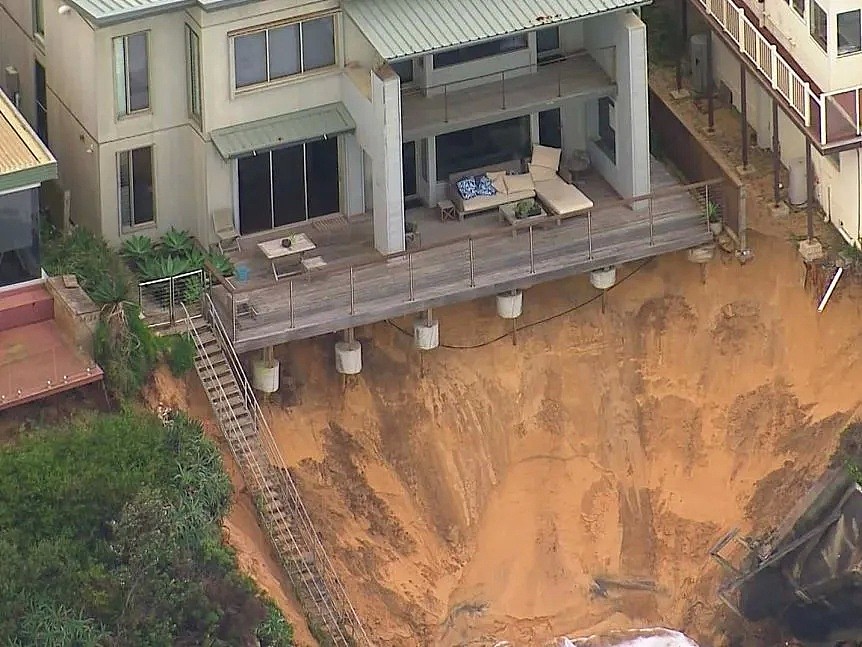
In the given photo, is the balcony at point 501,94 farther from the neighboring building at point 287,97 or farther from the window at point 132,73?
the window at point 132,73

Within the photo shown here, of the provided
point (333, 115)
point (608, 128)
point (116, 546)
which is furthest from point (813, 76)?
point (116, 546)

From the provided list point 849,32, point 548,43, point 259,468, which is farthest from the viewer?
point 548,43

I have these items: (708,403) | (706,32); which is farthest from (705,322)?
(706,32)

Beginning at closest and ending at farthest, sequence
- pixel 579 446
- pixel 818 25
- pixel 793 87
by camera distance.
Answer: pixel 818 25 → pixel 793 87 → pixel 579 446

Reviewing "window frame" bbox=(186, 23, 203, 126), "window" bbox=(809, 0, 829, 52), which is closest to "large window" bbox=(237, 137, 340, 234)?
"window frame" bbox=(186, 23, 203, 126)

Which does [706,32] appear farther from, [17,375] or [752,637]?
[17,375]

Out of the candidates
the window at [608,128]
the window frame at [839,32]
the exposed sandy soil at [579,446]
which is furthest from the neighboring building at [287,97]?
the window frame at [839,32]

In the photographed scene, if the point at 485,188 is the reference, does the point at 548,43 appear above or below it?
above

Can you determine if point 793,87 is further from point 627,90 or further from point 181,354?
point 181,354

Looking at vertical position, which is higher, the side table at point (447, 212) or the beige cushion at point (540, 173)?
the beige cushion at point (540, 173)
